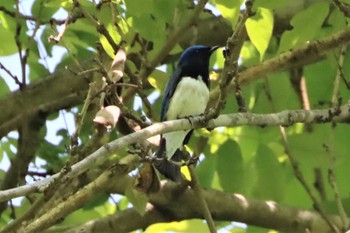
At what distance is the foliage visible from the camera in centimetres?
368

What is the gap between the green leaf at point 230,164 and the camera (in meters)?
4.32

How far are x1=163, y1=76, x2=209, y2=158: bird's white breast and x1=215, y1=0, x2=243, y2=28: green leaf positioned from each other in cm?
79

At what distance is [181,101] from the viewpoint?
4523 mm

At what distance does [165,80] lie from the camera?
4121 millimetres

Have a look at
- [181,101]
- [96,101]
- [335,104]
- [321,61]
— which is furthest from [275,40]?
[96,101]

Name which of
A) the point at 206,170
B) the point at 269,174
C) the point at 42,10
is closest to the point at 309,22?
the point at 269,174

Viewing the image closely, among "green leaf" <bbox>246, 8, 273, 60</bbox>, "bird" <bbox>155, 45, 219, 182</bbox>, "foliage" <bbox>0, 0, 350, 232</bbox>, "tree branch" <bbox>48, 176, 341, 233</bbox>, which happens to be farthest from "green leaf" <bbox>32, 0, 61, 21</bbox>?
"green leaf" <bbox>246, 8, 273, 60</bbox>

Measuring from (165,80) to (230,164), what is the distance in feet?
1.74

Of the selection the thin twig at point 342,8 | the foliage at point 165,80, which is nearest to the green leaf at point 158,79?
the foliage at point 165,80

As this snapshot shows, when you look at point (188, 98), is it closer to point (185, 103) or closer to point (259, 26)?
point (185, 103)

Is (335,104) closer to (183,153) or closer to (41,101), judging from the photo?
(183,153)

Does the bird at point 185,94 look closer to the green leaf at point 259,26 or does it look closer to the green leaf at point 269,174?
the green leaf at point 269,174

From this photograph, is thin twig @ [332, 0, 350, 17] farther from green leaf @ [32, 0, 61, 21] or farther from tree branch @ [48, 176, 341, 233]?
green leaf @ [32, 0, 61, 21]

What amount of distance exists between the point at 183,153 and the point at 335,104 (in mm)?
903
